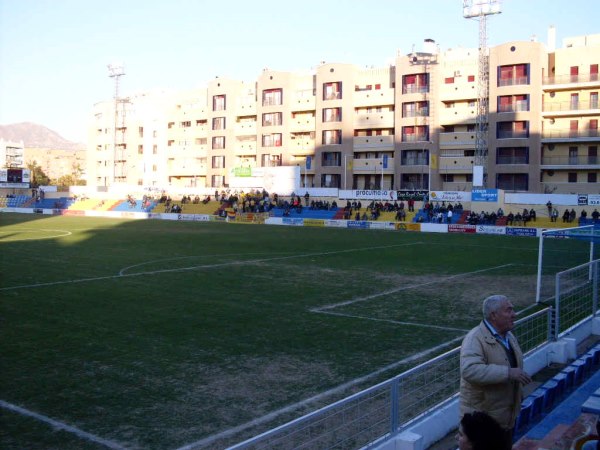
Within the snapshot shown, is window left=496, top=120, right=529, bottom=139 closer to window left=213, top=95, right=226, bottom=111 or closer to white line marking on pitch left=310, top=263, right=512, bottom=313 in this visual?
window left=213, top=95, right=226, bottom=111

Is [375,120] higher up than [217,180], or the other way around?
[375,120]

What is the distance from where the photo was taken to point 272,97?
8100cm

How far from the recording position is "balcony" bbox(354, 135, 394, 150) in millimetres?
71062

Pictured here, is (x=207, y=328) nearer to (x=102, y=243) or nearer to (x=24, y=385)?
(x=24, y=385)

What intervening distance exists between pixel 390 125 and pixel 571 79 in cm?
2006

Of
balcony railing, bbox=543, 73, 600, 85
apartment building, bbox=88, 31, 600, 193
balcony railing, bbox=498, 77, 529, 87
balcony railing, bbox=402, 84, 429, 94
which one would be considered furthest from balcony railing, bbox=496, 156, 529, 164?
balcony railing, bbox=402, 84, 429, 94

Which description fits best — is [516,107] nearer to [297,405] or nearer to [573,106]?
[573,106]

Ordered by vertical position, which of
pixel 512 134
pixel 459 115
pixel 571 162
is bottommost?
pixel 571 162

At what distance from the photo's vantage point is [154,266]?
2466cm

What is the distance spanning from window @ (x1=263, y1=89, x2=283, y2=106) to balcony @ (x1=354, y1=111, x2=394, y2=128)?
455 inches

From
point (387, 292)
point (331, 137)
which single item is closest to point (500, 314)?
point (387, 292)

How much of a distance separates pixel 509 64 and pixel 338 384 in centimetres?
6016

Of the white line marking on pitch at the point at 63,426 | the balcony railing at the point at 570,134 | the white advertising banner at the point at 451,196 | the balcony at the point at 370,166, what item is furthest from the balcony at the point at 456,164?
the white line marking on pitch at the point at 63,426

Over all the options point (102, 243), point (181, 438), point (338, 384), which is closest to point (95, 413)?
point (181, 438)
